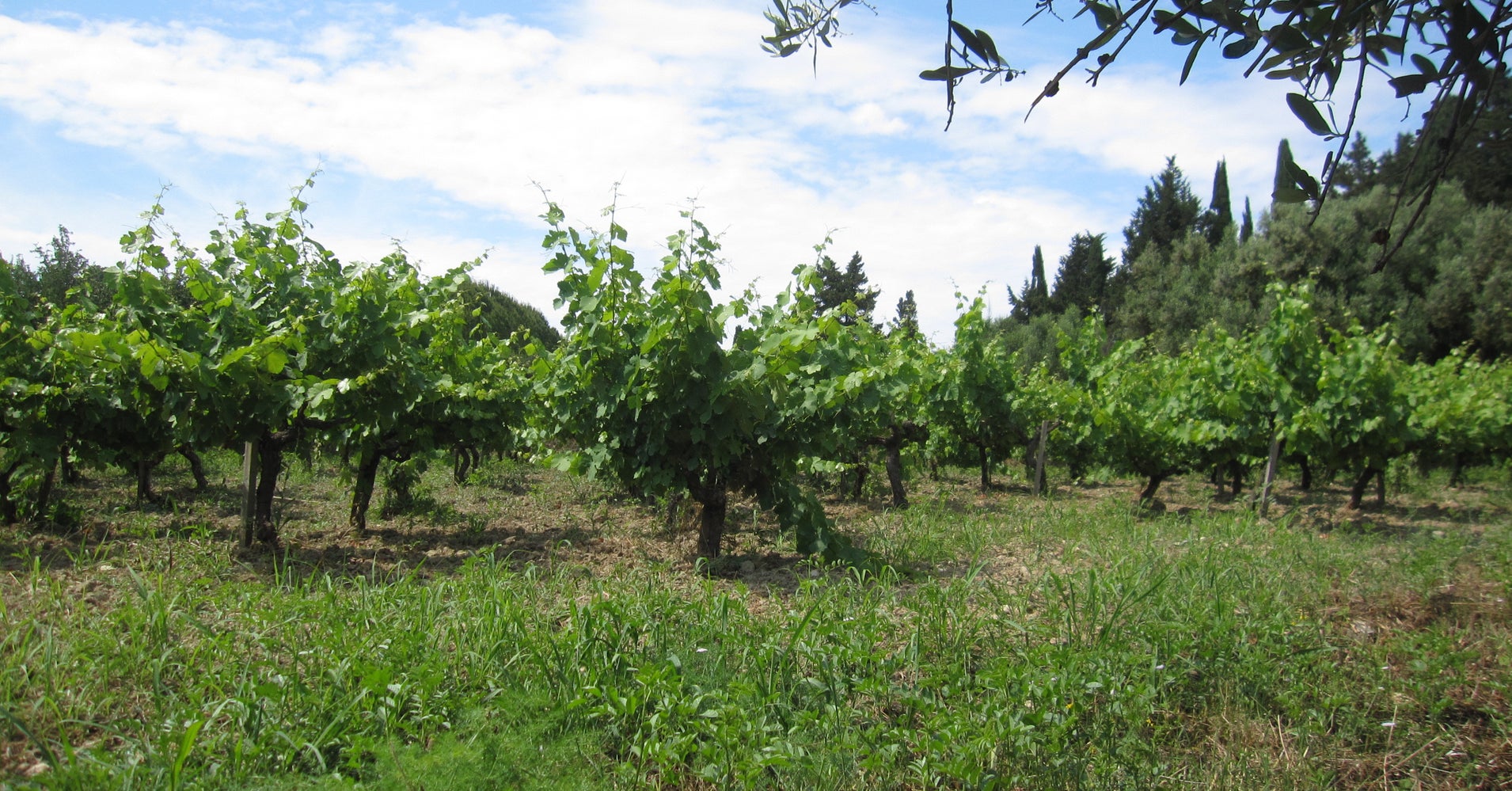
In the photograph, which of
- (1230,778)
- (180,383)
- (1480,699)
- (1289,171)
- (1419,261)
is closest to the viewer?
(1289,171)

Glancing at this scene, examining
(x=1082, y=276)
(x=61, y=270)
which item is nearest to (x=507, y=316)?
(x=61, y=270)

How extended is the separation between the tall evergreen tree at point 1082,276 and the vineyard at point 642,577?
30985mm

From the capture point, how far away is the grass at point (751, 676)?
242 centimetres

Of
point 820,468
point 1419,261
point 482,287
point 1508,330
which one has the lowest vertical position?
point 820,468

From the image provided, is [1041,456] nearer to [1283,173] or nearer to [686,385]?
[686,385]

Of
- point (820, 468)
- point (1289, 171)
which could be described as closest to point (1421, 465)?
point (820, 468)

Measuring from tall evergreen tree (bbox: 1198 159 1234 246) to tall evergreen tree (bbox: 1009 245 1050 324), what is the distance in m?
7.76

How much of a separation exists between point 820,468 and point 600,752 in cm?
369

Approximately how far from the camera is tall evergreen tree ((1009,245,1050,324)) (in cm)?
4256

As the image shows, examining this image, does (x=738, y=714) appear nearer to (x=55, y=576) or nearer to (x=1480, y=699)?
(x=1480, y=699)

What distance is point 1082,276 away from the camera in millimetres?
39688

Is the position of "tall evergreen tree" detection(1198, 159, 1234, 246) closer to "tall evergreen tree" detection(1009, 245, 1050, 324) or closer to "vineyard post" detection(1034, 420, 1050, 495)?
"tall evergreen tree" detection(1009, 245, 1050, 324)

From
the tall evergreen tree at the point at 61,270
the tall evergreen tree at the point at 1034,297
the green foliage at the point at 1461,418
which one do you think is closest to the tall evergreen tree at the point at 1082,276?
the tall evergreen tree at the point at 1034,297

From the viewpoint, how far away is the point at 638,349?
16.6 feet
